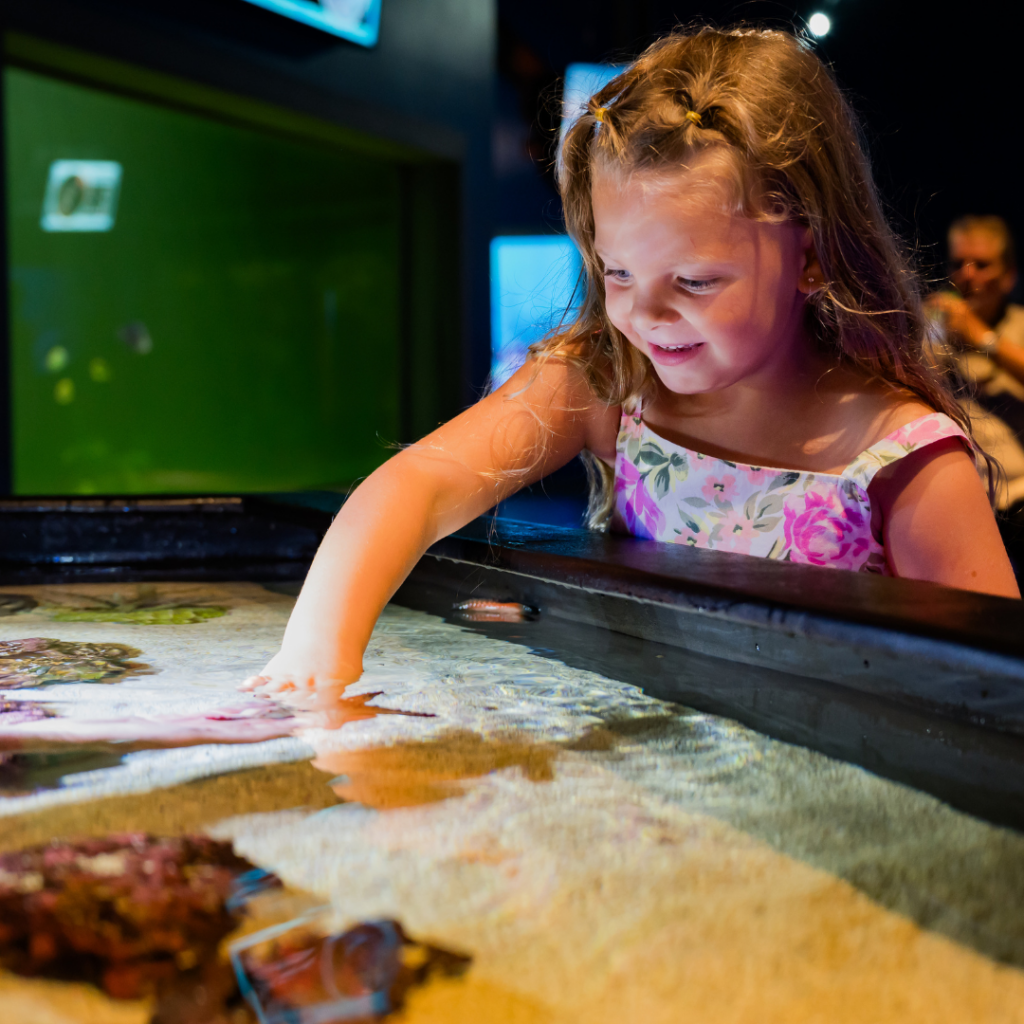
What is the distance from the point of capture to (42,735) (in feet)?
2.52

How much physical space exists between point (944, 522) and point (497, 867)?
33.0 inches

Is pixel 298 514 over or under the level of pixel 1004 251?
under

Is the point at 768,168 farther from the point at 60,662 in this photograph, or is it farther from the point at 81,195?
the point at 81,195

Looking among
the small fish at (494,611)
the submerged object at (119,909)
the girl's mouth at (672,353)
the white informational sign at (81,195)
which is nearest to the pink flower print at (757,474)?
the girl's mouth at (672,353)

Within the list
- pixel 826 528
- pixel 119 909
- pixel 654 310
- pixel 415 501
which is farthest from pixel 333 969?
pixel 826 528

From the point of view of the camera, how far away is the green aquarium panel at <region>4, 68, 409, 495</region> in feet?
19.5

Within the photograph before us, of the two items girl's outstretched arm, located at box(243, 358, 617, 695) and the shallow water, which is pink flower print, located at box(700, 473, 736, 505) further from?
the shallow water

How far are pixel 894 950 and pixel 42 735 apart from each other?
2.09 feet

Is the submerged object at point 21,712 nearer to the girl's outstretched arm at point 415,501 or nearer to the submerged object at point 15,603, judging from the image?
the girl's outstretched arm at point 415,501

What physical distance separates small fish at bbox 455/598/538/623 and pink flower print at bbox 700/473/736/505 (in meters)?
0.34

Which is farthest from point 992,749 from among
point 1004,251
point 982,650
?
point 1004,251

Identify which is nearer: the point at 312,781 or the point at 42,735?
the point at 312,781

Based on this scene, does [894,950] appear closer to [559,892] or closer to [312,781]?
[559,892]

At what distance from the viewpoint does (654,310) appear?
1068 millimetres
